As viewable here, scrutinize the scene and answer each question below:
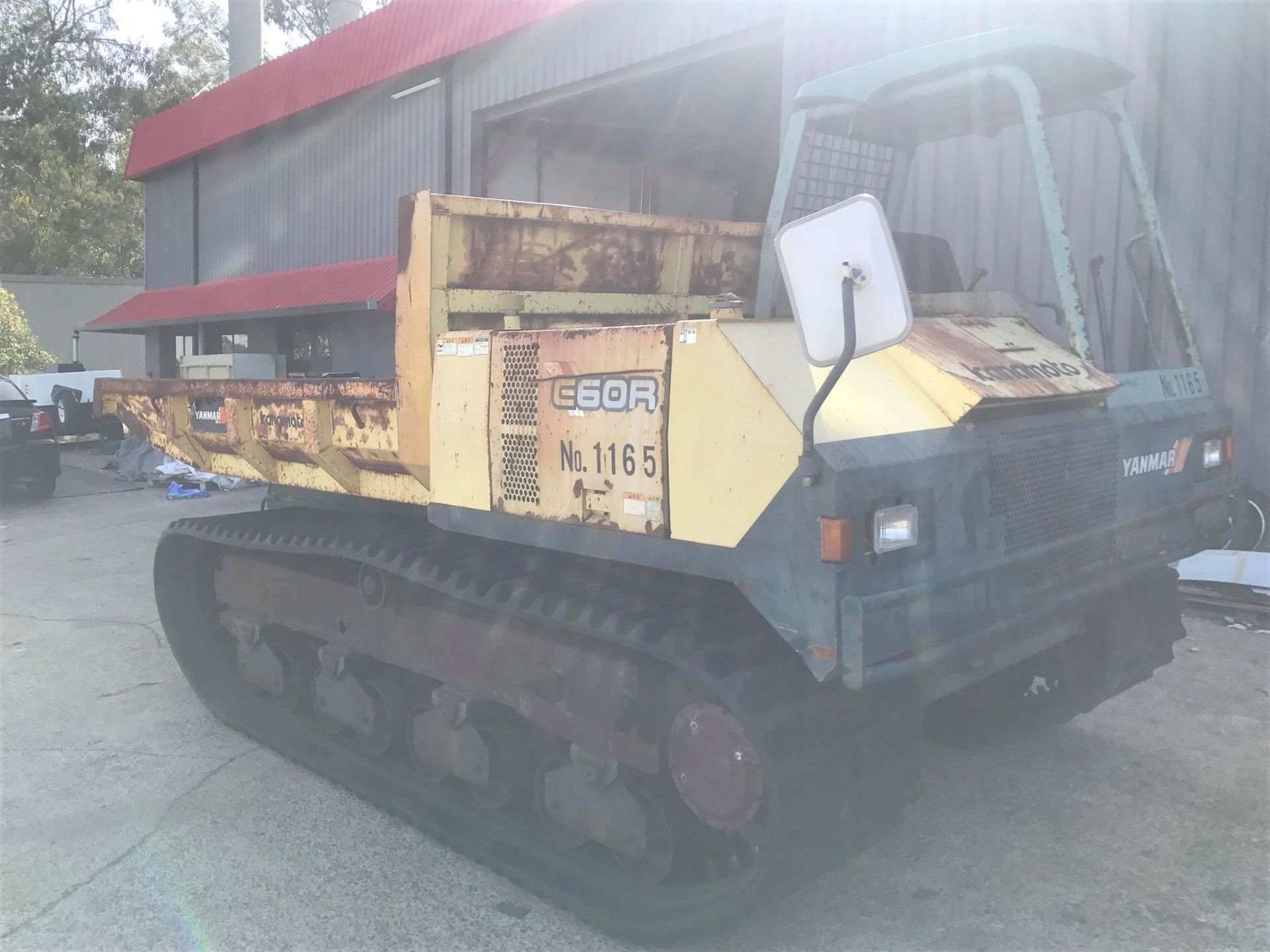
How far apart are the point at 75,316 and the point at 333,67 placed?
21.5 metres

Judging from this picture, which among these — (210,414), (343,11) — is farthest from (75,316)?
(210,414)

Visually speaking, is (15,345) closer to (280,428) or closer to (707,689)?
(280,428)

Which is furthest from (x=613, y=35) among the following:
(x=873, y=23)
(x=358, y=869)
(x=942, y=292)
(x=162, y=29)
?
(x=162, y=29)

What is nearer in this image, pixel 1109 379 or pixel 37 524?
pixel 1109 379

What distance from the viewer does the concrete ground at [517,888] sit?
3.28 meters

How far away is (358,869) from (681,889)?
118 cm

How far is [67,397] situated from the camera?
1995 centimetres

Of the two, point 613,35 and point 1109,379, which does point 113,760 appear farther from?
point 613,35

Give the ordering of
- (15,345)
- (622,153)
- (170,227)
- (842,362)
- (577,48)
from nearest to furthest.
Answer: (842,362), (577,48), (622,153), (170,227), (15,345)

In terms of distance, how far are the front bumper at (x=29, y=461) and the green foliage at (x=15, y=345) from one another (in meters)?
13.2

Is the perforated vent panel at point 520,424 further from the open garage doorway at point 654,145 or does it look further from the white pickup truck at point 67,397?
the white pickup truck at point 67,397

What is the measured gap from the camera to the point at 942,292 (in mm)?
4109

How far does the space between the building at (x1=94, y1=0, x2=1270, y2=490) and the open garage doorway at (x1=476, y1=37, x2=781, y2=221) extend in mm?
39

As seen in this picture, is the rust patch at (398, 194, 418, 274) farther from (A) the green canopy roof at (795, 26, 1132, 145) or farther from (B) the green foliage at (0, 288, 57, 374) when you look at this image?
(B) the green foliage at (0, 288, 57, 374)
